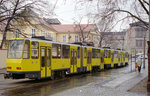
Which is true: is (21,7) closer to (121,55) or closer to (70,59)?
(70,59)

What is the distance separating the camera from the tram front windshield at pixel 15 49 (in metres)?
16.6

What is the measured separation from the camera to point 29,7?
29.4 metres

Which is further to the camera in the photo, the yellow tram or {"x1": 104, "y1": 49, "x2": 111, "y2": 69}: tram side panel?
{"x1": 104, "y1": 49, "x2": 111, "y2": 69}: tram side panel

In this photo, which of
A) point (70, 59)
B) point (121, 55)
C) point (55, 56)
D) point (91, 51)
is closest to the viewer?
point (55, 56)

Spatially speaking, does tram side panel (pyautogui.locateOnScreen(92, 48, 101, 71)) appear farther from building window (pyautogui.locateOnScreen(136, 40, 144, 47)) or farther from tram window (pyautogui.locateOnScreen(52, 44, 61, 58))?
building window (pyautogui.locateOnScreen(136, 40, 144, 47))

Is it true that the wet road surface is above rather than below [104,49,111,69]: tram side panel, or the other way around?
below

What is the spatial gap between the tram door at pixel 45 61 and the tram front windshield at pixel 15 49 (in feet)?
5.90

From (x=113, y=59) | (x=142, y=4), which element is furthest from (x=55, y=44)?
(x=113, y=59)

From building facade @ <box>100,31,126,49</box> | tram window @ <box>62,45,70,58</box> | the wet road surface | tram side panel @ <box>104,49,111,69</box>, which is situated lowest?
the wet road surface

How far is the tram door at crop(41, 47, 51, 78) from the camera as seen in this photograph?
58.8ft

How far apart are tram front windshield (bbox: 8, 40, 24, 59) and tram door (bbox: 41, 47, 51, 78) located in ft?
5.90

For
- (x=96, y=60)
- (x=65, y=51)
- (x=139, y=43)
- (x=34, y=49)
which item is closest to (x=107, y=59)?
(x=96, y=60)

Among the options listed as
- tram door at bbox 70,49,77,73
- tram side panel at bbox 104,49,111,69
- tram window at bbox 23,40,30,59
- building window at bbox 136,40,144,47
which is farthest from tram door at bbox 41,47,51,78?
building window at bbox 136,40,144,47

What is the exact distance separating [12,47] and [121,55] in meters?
31.8
